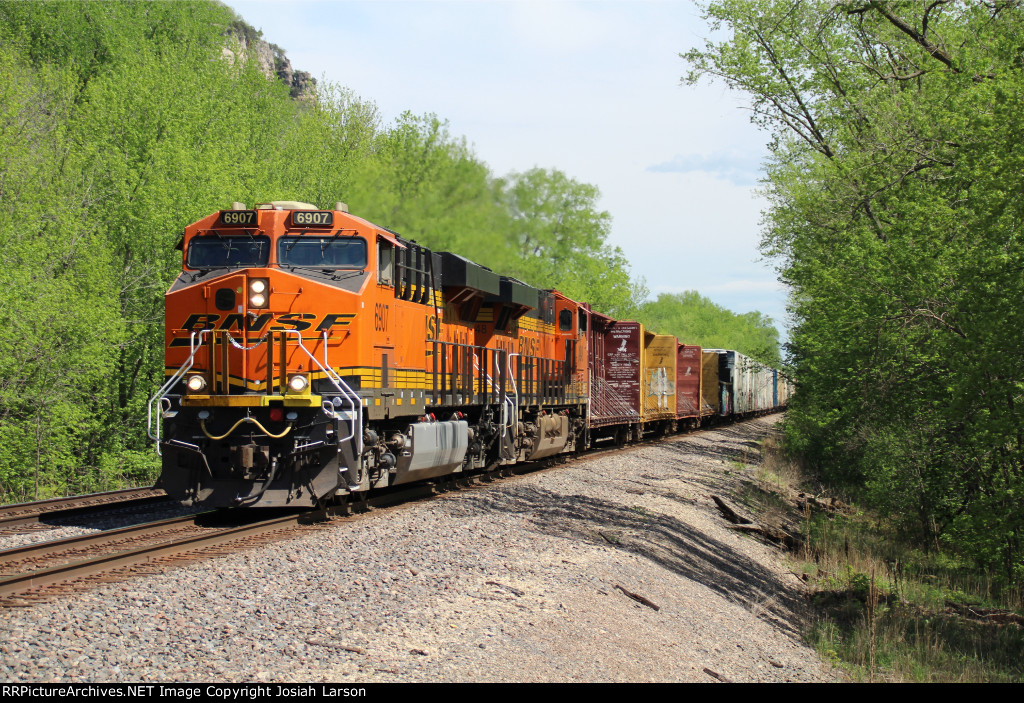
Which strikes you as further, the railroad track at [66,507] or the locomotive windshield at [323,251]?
the locomotive windshield at [323,251]

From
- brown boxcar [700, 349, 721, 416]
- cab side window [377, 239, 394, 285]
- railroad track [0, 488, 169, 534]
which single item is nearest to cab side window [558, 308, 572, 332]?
cab side window [377, 239, 394, 285]

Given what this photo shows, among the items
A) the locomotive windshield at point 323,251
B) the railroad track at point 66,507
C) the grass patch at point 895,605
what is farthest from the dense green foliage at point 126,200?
the grass patch at point 895,605

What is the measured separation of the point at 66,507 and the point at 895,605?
42.5 feet

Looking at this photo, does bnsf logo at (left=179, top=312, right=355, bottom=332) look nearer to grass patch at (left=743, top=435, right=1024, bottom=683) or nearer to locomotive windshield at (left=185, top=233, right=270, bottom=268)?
locomotive windshield at (left=185, top=233, right=270, bottom=268)

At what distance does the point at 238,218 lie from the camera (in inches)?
460

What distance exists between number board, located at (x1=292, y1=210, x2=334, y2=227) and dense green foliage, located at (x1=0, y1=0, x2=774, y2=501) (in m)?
8.61

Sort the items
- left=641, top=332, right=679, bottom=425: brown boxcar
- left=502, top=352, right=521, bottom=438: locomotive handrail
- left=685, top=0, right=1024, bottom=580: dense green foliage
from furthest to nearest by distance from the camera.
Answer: left=641, top=332, right=679, bottom=425: brown boxcar < left=502, top=352, right=521, bottom=438: locomotive handrail < left=685, top=0, right=1024, bottom=580: dense green foliage

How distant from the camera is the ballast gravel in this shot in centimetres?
592

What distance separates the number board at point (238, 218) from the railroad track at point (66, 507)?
4364 millimetres

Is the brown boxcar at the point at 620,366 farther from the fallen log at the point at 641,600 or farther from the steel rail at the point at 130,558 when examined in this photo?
the fallen log at the point at 641,600

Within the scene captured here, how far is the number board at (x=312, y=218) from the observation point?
38.1 feet
